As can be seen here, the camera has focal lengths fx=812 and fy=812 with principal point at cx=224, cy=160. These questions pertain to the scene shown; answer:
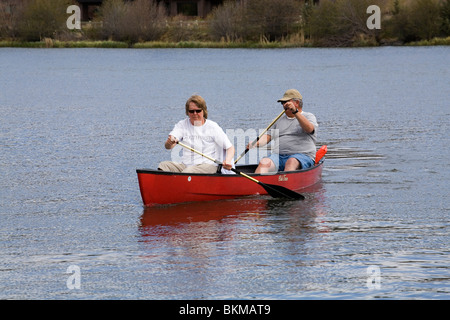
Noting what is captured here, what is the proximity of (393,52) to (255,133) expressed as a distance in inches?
1463

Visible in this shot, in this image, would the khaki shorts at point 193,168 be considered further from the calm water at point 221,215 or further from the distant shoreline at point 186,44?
the distant shoreline at point 186,44

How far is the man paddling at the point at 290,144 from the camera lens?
11.5 m

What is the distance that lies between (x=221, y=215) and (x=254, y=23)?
53490 millimetres

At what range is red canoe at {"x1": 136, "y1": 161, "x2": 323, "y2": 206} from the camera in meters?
10.4

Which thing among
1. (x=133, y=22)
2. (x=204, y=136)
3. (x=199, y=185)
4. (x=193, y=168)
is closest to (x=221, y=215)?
(x=199, y=185)

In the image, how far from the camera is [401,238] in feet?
29.5

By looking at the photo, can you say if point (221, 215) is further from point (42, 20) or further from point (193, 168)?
point (42, 20)

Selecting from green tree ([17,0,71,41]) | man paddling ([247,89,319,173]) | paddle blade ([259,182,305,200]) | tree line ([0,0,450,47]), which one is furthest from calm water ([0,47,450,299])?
green tree ([17,0,71,41])

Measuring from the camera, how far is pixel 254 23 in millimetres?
62531

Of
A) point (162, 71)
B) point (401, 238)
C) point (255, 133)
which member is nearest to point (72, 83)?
point (162, 71)

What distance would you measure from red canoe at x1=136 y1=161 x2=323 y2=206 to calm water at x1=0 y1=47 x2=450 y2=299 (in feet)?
0.52

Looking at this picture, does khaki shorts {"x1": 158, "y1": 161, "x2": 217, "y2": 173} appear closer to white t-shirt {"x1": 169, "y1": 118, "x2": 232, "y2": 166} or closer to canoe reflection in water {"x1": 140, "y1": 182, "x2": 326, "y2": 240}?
white t-shirt {"x1": 169, "y1": 118, "x2": 232, "y2": 166}

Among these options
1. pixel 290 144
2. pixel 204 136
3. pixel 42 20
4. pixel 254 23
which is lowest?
pixel 290 144

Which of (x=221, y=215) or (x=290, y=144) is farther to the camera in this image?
(x=290, y=144)
